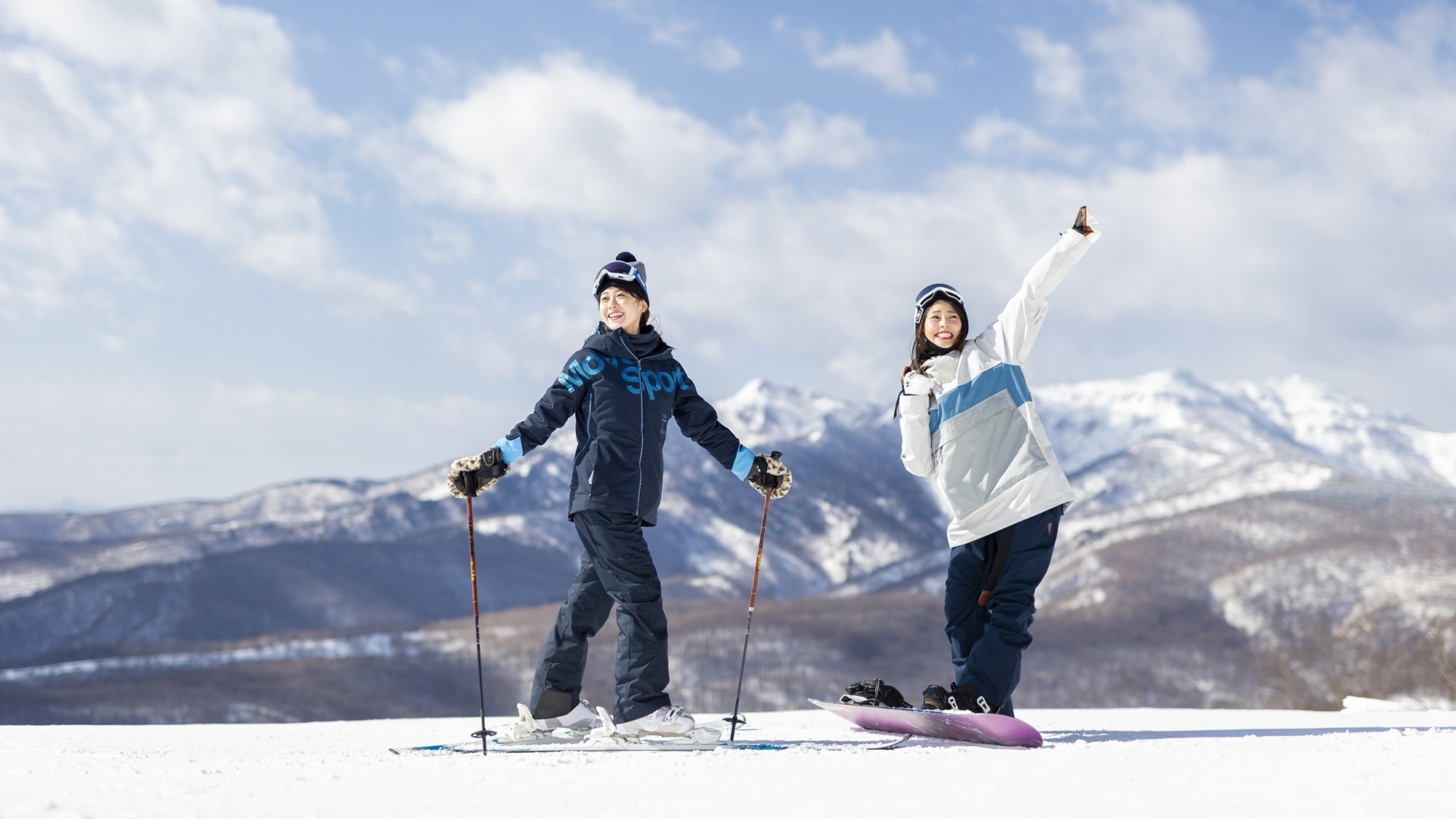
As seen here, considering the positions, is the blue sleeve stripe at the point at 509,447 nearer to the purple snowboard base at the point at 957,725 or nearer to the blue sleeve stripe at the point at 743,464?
the blue sleeve stripe at the point at 743,464

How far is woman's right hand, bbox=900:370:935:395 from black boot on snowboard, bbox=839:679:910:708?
1560 millimetres

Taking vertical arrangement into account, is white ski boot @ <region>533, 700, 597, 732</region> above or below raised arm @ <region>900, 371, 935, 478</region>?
below

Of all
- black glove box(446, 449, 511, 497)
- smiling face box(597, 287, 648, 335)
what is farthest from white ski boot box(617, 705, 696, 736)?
smiling face box(597, 287, 648, 335)

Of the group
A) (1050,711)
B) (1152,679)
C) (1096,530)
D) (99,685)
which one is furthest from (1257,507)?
(1050,711)

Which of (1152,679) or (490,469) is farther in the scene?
(1152,679)

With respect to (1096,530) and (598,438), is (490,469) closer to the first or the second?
(598,438)

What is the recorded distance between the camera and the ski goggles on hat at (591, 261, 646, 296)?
5.67m

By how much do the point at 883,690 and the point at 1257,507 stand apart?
188m

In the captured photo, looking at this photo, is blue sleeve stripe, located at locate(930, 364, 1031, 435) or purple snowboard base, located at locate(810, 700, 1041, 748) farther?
blue sleeve stripe, located at locate(930, 364, 1031, 435)

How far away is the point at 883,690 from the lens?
18.0ft

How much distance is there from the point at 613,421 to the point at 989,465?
2.00m

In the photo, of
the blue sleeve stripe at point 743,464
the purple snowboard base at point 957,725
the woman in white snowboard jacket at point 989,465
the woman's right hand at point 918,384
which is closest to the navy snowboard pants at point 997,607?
the woman in white snowboard jacket at point 989,465

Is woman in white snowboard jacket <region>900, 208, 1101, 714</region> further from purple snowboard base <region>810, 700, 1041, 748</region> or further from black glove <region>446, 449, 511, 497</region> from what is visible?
black glove <region>446, 449, 511, 497</region>

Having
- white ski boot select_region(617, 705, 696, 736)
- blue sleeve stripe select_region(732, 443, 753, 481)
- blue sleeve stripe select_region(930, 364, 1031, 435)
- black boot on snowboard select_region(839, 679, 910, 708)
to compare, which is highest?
blue sleeve stripe select_region(930, 364, 1031, 435)
